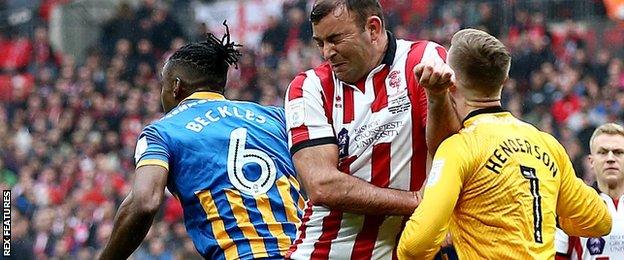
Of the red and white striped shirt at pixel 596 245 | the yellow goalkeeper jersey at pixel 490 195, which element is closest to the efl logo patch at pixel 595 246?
the red and white striped shirt at pixel 596 245

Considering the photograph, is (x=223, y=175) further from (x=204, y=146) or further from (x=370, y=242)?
(x=370, y=242)

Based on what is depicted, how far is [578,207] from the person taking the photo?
4457 millimetres

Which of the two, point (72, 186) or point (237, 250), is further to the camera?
point (72, 186)

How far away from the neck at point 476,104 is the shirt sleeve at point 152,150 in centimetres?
140

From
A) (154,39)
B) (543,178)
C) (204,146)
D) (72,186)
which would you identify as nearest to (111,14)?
(154,39)

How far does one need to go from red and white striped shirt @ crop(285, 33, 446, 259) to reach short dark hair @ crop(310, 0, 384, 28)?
0.57 feet

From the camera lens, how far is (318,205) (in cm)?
466

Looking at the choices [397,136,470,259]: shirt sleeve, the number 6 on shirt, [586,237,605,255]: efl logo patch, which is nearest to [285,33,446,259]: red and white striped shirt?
[397,136,470,259]: shirt sleeve

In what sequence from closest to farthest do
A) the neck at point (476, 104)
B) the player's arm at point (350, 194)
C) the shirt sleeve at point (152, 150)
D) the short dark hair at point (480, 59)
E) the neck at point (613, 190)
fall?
the short dark hair at point (480, 59), the neck at point (476, 104), the player's arm at point (350, 194), the shirt sleeve at point (152, 150), the neck at point (613, 190)

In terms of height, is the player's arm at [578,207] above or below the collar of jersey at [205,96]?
below

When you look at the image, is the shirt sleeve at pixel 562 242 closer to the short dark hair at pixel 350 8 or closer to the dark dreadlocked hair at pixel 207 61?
the dark dreadlocked hair at pixel 207 61

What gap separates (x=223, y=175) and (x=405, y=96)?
1.02 meters

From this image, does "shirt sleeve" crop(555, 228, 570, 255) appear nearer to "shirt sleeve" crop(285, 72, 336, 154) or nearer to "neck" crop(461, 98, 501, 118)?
"shirt sleeve" crop(285, 72, 336, 154)

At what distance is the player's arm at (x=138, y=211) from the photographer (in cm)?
504
